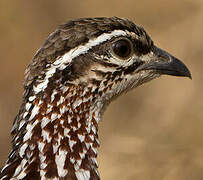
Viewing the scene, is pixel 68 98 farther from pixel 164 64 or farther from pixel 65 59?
pixel 164 64

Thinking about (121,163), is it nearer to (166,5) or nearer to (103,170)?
(103,170)

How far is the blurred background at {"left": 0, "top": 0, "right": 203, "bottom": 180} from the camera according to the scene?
10.4 metres

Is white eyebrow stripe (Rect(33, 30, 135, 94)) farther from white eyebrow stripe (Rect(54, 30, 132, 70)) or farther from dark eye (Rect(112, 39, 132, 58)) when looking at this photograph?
dark eye (Rect(112, 39, 132, 58))

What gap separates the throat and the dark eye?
47 centimetres

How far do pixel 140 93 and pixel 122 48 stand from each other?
498 centimetres

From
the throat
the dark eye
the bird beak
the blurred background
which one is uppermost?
the blurred background

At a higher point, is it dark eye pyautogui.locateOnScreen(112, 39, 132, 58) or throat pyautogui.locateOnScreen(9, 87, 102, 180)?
dark eye pyautogui.locateOnScreen(112, 39, 132, 58)

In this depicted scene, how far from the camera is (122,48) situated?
6109mm

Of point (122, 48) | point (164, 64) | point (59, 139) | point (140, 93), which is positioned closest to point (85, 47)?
point (122, 48)

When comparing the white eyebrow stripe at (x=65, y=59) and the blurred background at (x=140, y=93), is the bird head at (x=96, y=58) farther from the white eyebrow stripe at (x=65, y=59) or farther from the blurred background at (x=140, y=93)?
the blurred background at (x=140, y=93)

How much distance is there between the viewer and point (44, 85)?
5.72 meters

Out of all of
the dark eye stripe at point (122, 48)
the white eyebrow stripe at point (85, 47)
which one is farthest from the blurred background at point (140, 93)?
the white eyebrow stripe at point (85, 47)

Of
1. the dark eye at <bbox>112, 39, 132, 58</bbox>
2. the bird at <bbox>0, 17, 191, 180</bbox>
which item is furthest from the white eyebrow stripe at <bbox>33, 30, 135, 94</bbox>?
the dark eye at <bbox>112, 39, 132, 58</bbox>

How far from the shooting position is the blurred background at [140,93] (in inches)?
408
